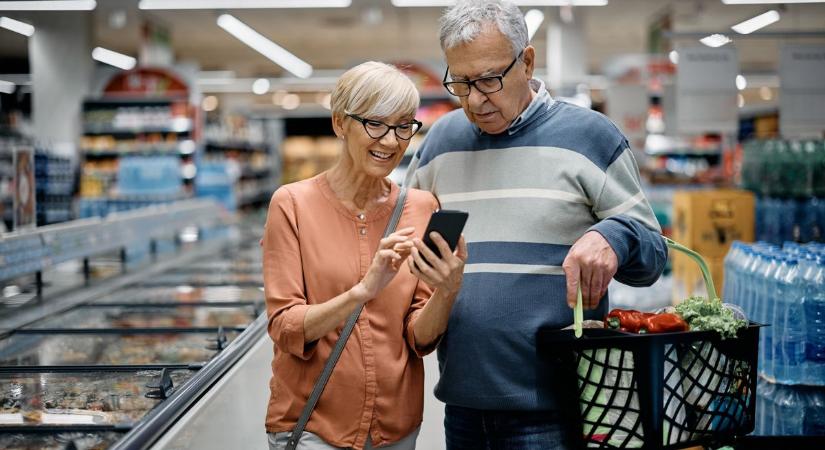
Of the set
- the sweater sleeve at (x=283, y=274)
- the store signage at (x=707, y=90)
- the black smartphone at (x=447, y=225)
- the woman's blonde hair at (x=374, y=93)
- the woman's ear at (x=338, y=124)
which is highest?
the store signage at (x=707, y=90)

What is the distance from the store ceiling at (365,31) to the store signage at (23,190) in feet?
25.4

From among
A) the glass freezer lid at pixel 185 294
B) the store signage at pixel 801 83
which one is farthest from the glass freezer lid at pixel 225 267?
the store signage at pixel 801 83

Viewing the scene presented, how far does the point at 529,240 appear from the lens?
1.75m

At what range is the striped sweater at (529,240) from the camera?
1.74 metres

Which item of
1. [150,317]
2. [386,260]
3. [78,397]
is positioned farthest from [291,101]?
[386,260]

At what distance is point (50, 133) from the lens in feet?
40.3

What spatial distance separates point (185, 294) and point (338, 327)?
252 cm

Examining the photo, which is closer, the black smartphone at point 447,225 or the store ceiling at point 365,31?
the black smartphone at point 447,225

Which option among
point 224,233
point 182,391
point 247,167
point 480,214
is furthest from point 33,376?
point 247,167

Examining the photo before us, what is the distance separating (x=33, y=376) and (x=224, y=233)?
4.90 m

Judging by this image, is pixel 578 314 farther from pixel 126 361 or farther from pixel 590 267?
pixel 126 361

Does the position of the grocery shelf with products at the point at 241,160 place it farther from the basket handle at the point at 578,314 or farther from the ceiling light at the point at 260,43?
the basket handle at the point at 578,314

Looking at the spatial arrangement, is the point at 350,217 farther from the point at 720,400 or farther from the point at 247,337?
the point at 247,337

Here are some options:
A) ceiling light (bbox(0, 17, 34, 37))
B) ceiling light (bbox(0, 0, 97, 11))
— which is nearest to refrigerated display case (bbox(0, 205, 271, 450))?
ceiling light (bbox(0, 0, 97, 11))
